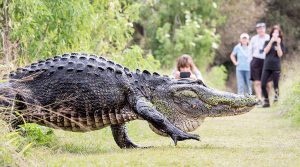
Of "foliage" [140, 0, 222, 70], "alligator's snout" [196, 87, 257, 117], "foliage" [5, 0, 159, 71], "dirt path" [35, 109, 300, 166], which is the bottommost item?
"dirt path" [35, 109, 300, 166]

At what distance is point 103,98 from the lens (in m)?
8.59

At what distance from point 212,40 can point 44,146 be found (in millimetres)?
20972

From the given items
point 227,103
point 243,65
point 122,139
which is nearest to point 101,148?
point 122,139

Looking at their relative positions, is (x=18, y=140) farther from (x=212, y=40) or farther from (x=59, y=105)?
(x=212, y=40)

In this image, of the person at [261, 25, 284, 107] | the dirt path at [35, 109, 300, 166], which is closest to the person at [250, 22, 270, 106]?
the person at [261, 25, 284, 107]

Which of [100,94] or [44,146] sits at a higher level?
[100,94]

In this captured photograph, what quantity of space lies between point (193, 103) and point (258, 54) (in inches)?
386

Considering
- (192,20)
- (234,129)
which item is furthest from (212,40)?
(234,129)

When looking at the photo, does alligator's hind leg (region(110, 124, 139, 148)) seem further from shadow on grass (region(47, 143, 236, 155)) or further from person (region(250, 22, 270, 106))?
A: person (region(250, 22, 270, 106))

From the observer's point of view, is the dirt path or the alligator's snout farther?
the alligator's snout

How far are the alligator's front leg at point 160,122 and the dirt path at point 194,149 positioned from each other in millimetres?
146

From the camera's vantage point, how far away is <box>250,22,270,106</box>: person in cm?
1831

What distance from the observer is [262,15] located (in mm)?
34188

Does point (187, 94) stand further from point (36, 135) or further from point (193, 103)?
point (36, 135)
